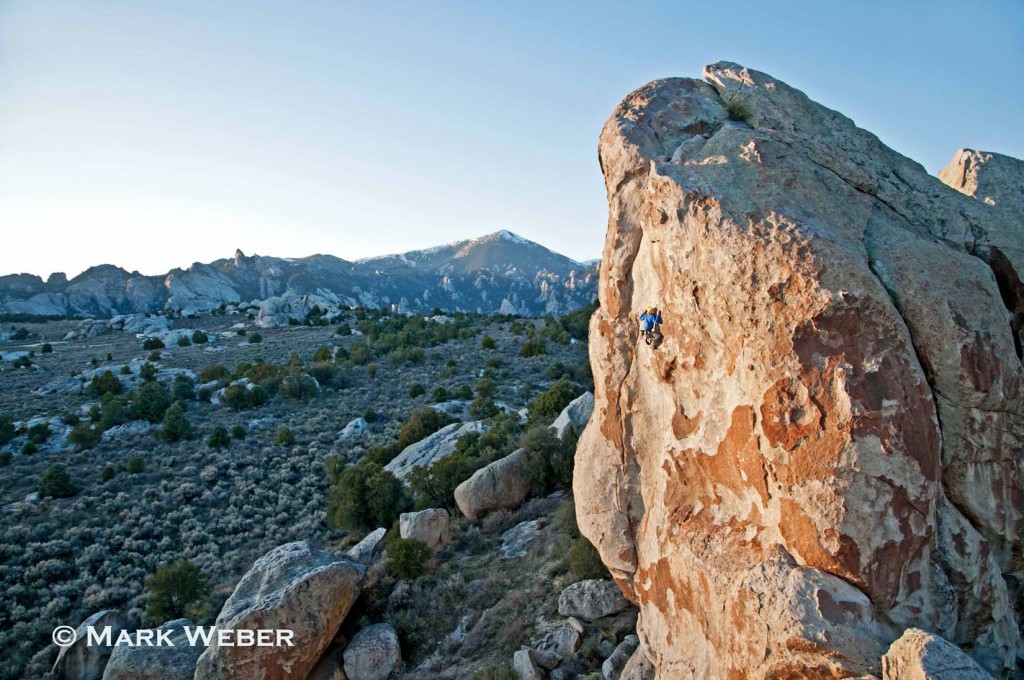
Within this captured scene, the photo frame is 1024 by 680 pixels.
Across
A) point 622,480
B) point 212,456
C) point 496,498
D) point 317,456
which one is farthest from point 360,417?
point 622,480

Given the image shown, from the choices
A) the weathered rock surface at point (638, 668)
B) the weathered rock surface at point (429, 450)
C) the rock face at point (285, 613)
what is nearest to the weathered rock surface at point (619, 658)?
the weathered rock surface at point (638, 668)

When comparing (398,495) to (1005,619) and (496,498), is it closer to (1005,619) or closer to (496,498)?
(496,498)

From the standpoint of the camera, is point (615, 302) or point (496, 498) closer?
point (615, 302)

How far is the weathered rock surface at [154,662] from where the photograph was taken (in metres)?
10.7

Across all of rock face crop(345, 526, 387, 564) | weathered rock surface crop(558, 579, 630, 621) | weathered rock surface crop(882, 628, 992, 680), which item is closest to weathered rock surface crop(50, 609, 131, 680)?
rock face crop(345, 526, 387, 564)

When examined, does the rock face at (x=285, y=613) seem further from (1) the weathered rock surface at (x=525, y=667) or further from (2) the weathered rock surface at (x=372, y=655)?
(1) the weathered rock surface at (x=525, y=667)

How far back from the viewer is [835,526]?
5031 mm

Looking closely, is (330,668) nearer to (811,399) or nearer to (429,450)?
(811,399)

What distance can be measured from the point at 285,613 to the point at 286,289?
10864cm

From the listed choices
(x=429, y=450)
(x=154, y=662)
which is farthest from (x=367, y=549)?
(x=429, y=450)

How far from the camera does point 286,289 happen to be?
110250mm

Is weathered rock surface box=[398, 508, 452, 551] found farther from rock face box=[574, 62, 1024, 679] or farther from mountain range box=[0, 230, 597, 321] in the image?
mountain range box=[0, 230, 597, 321]

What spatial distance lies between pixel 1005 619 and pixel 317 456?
23619mm

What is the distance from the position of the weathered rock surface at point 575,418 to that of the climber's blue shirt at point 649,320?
10.7 meters
